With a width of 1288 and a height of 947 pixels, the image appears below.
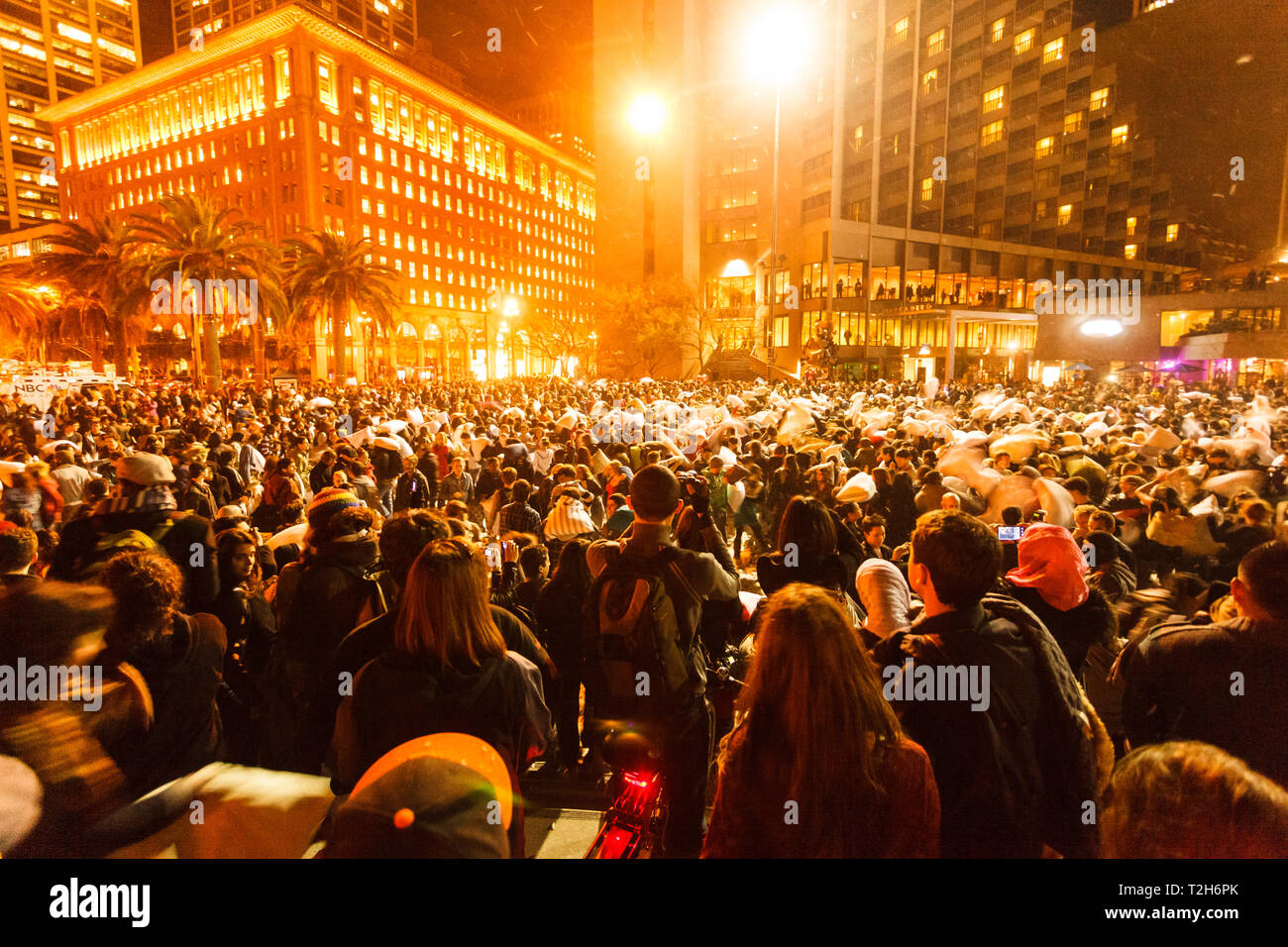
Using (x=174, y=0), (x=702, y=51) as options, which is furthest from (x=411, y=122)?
(x=174, y=0)

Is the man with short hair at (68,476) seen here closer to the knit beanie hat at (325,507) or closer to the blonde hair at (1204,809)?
the knit beanie hat at (325,507)

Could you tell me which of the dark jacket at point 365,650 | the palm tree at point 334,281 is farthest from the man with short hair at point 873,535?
the palm tree at point 334,281

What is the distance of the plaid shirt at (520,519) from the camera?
6.29 meters

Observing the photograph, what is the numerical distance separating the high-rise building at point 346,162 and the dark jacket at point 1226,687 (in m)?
60.1

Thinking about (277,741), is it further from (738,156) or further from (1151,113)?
(1151,113)

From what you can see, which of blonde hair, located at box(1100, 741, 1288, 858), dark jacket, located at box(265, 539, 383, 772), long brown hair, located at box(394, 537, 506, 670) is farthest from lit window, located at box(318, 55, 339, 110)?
blonde hair, located at box(1100, 741, 1288, 858)

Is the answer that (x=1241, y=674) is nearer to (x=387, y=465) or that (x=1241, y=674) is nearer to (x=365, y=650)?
(x=365, y=650)

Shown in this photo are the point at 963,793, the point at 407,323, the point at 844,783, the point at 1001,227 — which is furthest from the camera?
the point at 407,323

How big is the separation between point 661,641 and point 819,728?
1.27 m

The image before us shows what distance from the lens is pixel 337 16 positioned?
296ft

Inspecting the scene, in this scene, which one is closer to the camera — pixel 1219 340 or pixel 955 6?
pixel 1219 340

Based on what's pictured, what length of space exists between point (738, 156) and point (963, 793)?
6443 cm

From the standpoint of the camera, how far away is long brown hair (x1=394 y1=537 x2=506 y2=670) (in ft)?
7.06

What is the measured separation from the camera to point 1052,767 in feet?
6.88
